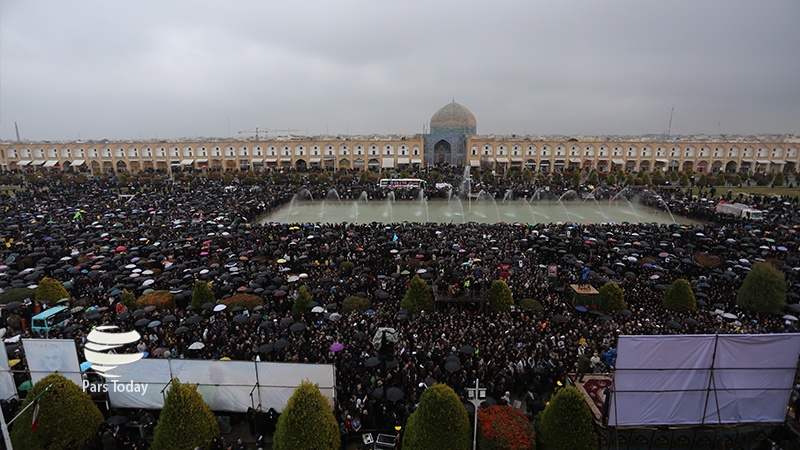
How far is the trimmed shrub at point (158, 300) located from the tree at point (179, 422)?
7.04 m

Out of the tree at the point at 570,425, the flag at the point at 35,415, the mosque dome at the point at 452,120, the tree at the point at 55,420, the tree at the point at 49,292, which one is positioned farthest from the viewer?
the mosque dome at the point at 452,120

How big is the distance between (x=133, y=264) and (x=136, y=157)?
1899 inches

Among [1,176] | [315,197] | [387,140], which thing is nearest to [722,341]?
[315,197]

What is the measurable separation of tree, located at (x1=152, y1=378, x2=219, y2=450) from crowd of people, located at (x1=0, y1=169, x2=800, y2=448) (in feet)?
7.98

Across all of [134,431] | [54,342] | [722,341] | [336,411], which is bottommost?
[134,431]

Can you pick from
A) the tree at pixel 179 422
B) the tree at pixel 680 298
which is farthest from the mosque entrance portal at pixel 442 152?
the tree at pixel 179 422

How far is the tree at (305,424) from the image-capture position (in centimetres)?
678

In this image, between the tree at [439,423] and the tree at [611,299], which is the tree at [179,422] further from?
the tree at [611,299]

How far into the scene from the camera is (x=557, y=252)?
18.6m

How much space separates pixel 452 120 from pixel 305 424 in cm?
5855

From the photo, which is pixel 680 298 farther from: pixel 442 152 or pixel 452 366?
pixel 442 152

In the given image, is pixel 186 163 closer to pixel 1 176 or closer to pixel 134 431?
pixel 1 176

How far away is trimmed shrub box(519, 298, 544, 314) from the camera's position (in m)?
12.7

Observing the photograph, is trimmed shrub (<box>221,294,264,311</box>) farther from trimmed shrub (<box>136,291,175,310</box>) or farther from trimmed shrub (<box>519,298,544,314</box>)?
trimmed shrub (<box>519,298,544,314</box>)
